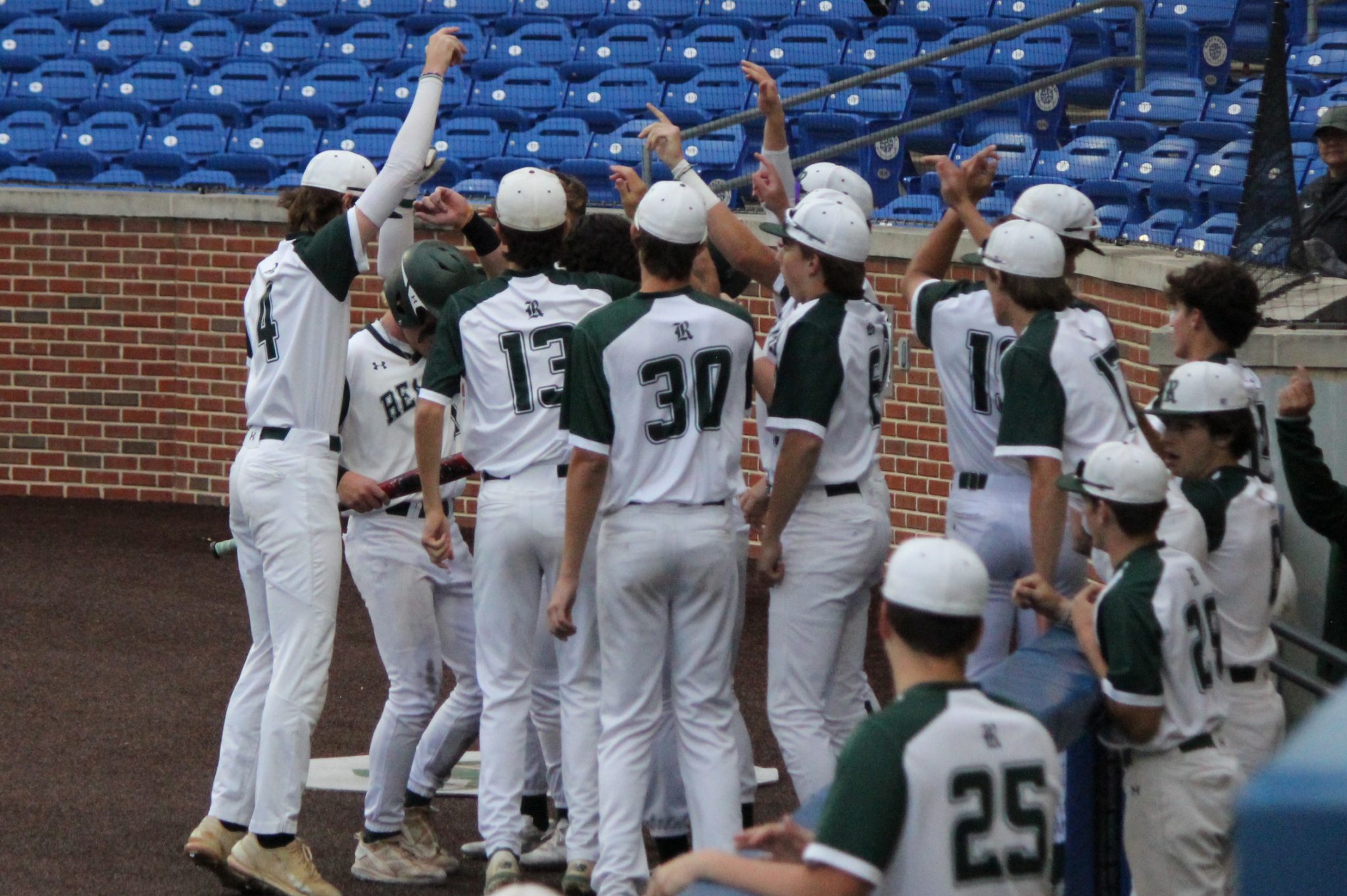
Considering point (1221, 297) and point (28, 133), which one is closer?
point (1221, 297)

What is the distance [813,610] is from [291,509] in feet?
5.09

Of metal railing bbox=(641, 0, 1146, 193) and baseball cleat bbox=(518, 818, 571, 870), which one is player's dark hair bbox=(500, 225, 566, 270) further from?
metal railing bbox=(641, 0, 1146, 193)

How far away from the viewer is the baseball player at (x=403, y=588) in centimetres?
552

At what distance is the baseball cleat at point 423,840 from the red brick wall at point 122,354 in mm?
6343

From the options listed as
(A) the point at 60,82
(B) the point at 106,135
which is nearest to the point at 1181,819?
(B) the point at 106,135

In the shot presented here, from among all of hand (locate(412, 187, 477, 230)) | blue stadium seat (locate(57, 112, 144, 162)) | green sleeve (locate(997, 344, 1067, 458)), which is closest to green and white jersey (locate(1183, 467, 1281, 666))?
green sleeve (locate(997, 344, 1067, 458))

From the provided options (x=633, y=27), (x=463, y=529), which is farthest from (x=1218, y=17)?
(x=463, y=529)

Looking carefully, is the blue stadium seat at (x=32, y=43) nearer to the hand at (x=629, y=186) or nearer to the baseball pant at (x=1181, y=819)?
the hand at (x=629, y=186)

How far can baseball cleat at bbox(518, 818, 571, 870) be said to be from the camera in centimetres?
568

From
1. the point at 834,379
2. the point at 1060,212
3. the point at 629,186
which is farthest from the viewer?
the point at 629,186

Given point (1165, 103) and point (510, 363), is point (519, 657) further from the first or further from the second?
point (1165, 103)

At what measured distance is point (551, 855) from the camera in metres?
5.69

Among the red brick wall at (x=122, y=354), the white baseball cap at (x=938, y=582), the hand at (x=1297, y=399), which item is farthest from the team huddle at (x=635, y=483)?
the red brick wall at (x=122, y=354)

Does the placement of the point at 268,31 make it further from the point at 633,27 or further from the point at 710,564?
the point at 710,564
